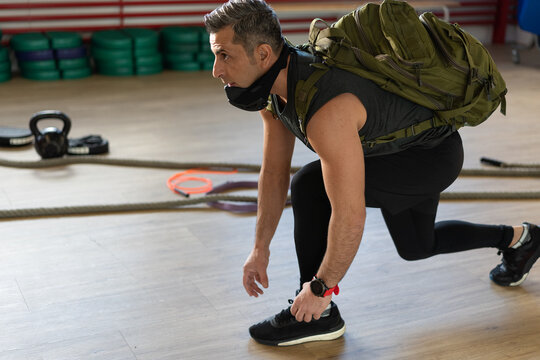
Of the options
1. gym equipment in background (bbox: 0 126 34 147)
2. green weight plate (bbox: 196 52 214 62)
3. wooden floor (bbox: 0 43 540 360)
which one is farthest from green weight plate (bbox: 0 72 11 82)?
wooden floor (bbox: 0 43 540 360)

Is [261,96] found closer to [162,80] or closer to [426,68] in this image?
[426,68]

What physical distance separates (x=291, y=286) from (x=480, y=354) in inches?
28.7

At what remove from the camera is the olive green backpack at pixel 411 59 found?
6.28 feet

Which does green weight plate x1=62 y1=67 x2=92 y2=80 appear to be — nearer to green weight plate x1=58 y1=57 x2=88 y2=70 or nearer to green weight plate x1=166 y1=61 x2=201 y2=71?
green weight plate x1=58 y1=57 x2=88 y2=70

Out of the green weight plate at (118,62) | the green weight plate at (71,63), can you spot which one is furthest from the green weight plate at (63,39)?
the green weight plate at (118,62)

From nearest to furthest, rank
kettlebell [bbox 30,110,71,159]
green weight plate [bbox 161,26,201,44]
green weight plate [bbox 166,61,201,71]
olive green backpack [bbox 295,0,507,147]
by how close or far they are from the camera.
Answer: olive green backpack [bbox 295,0,507,147] < kettlebell [bbox 30,110,71,159] < green weight plate [bbox 161,26,201,44] < green weight plate [bbox 166,61,201,71]

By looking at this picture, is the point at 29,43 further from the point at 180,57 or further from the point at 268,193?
the point at 268,193

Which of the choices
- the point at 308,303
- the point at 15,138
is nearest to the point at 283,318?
the point at 308,303

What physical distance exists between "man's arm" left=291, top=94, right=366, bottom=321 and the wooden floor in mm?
458

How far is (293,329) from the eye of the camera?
225 cm

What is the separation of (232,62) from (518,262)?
1.36m

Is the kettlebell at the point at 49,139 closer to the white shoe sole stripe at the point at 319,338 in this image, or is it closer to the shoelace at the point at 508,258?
the white shoe sole stripe at the point at 319,338

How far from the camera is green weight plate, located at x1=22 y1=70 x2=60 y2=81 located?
6.01 meters

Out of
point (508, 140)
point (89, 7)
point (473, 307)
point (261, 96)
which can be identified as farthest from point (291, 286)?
point (89, 7)
